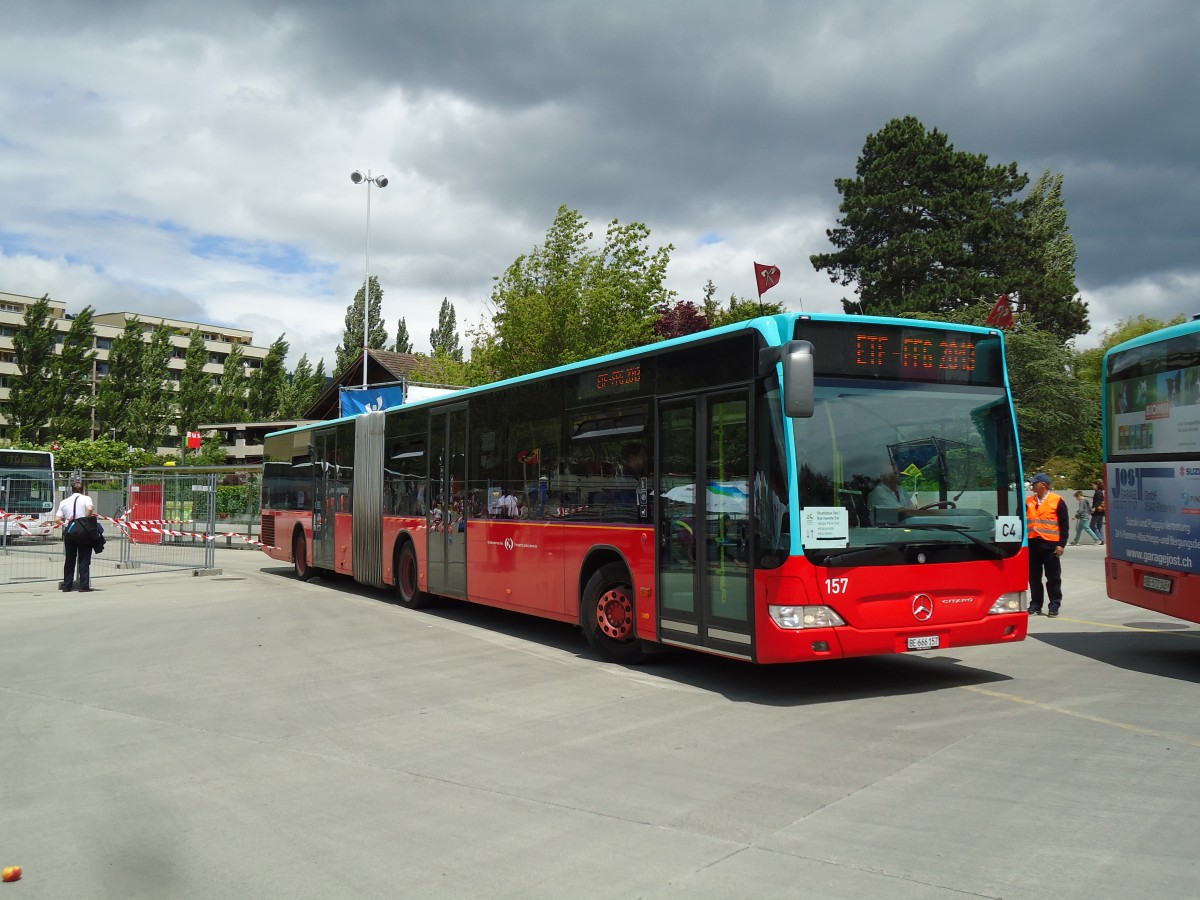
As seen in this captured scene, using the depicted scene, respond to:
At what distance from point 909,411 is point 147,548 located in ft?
65.2

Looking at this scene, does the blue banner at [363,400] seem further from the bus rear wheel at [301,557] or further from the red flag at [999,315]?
the red flag at [999,315]

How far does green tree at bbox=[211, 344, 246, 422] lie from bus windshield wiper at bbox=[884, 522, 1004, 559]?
77.7 meters

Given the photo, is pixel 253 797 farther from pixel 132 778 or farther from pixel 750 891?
pixel 750 891

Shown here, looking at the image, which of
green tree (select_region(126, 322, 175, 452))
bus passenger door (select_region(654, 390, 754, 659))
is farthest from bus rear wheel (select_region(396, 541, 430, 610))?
green tree (select_region(126, 322, 175, 452))

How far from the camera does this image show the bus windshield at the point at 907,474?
26.3 feet

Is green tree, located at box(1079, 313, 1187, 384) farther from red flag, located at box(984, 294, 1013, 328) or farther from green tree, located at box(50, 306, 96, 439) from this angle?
green tree, located at box(50, 306, 96, 439)

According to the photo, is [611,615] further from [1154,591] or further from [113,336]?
[113,336]

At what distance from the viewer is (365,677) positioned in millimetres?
9758

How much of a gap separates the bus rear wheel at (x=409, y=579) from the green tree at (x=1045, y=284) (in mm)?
36474

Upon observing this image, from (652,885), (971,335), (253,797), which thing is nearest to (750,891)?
(652,885)

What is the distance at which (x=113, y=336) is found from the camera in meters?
107

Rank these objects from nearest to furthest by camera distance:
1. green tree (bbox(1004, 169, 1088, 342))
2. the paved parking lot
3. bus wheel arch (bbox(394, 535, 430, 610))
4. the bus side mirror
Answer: the paved parking lot → the bus side mirror → bus wheel arch (bbox(394, 535, 430, 610)) → green tree (bbox(1004, 169, 1088, 342))

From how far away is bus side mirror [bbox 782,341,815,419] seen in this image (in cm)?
761

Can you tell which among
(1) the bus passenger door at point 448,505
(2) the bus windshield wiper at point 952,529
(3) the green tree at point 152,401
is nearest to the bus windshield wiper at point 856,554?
(2) the bus windshield wiper at point 952,529
